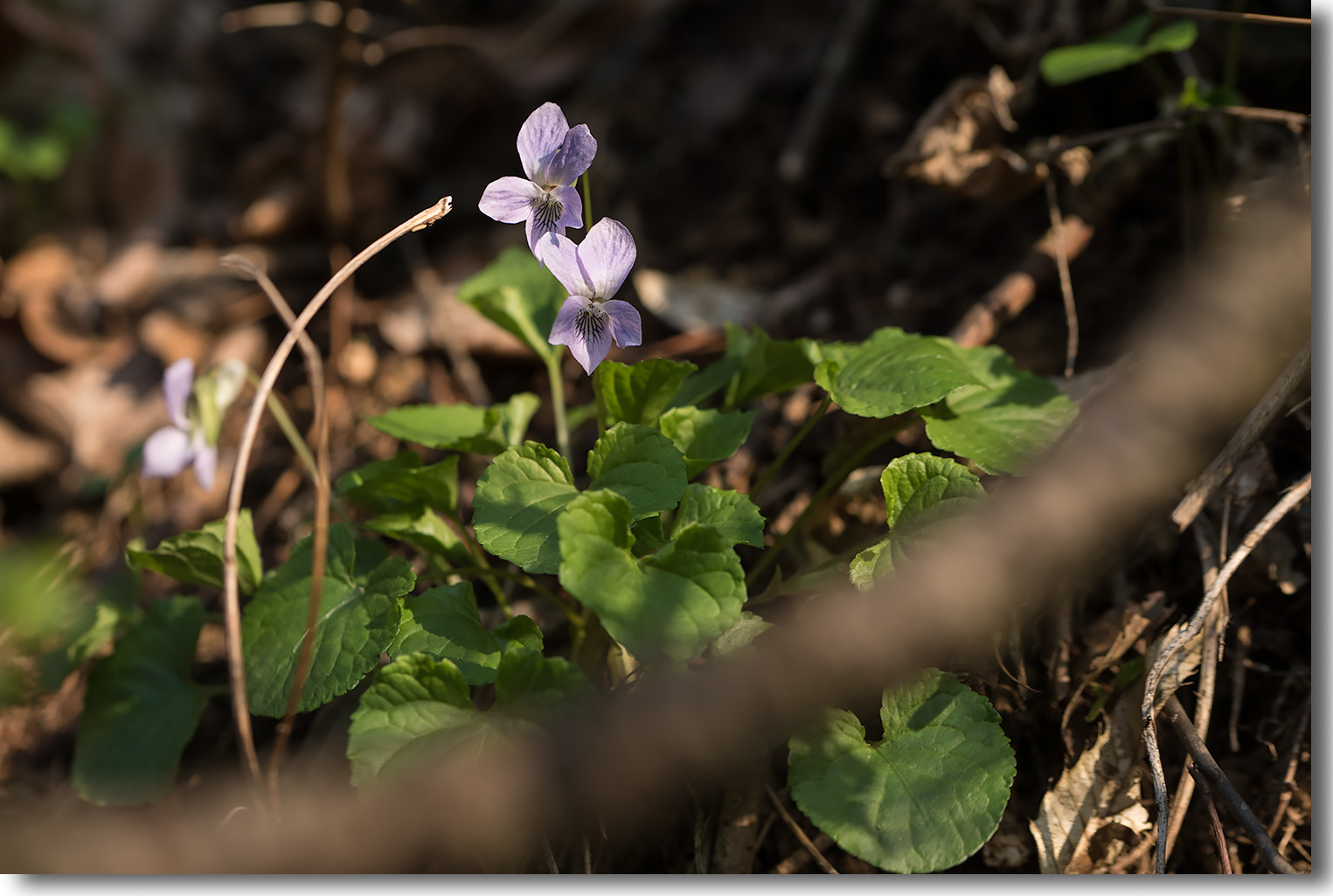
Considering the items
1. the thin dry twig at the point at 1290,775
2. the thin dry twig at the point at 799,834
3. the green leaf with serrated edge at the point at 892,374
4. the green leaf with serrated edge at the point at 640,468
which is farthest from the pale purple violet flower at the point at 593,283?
the thin dry twig at the point at 1290,775

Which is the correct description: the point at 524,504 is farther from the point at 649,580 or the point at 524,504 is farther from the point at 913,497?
the point at 913,497

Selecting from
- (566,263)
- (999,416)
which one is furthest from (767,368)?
(566,263)

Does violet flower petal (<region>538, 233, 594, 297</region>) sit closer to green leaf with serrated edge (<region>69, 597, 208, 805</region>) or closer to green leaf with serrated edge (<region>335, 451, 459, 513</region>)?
green leaf with serrated edge (<region>335, 451, 459, 513</region>)

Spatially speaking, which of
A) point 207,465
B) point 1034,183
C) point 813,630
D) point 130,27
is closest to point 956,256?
point 1034,183

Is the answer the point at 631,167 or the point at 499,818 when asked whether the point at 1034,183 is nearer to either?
the point at 631,167

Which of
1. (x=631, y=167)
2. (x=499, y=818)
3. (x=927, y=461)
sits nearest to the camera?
(x=499, y=818)

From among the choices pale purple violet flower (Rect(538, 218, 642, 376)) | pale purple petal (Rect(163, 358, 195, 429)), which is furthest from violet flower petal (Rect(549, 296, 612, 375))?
pale purple petal (Rect(163, 358, 195, 429))

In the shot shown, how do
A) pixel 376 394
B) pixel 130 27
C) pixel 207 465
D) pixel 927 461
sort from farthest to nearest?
1. pixel 130 27
2. pixel 376 394
3. pixel 207 465
4. pixel 927 461
